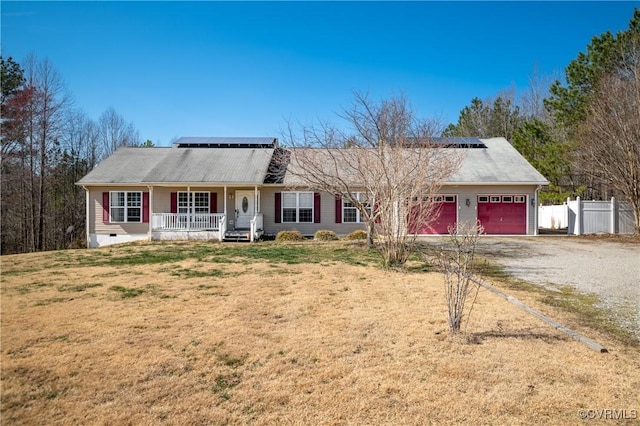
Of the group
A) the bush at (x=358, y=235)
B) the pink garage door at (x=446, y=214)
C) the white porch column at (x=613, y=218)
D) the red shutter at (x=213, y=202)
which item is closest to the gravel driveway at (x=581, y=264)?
the pink garage door at (x=446, y=214)

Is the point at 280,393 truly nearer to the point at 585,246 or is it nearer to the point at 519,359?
the point at 519,359

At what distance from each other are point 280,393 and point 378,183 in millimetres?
7548

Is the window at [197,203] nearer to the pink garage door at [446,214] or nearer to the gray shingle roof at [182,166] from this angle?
the gray shingle roof at [182,166]

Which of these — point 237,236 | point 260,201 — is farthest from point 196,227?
point 260,201

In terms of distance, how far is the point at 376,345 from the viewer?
419 cm

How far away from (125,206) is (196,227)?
4.32 metres

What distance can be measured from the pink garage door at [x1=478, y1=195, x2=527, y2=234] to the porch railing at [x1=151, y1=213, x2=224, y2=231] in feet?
43.7

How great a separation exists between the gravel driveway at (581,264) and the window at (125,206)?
631 inches

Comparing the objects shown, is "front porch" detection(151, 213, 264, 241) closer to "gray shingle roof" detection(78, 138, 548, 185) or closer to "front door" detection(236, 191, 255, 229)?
"front door" detection(236, 191, 255, 229)

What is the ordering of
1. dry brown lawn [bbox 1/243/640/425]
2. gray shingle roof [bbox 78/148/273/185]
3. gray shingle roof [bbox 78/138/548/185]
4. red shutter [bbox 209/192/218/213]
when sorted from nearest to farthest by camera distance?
dry brown lawn [bbox 1/243/640/425], gray shingle roof [bbox 78/148/273/185], gray shingle roof [bbox 78/138/548/185], red shutter [bbox 209/192/218/213]

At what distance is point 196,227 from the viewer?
16438 mm

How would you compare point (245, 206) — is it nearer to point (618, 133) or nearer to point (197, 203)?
point (197, 203)

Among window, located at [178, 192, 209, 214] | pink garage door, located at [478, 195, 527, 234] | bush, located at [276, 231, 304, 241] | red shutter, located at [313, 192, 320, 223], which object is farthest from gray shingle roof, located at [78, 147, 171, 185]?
pink garage door, located at [478, 195, 527, 234]

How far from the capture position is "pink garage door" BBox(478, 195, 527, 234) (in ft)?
58.9
